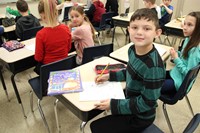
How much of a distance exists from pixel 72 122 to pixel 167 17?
2.91 metres

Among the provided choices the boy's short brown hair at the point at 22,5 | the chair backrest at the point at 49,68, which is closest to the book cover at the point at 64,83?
the chair backrest at the point at 49,68

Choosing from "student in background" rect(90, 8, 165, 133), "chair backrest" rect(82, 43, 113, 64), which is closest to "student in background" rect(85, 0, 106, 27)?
"chair backrest" rect(82, 43, 113, 64)

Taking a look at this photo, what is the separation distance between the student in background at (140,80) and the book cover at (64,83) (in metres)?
0.24

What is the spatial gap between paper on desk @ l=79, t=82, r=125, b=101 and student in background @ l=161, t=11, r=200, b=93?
0.68 m

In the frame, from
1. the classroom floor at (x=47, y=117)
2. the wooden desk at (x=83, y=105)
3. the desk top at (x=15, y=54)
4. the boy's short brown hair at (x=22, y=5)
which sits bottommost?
the classroom floor at (x=47, y=117)

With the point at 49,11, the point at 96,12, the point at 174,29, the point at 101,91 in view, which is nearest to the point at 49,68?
the point at 101,91

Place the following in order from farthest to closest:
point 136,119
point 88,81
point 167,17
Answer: point 167,17 < point 88,81 < point 136,119

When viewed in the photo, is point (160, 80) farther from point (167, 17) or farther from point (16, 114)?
point (167, 17)

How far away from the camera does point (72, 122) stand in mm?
2041

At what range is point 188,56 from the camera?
1671 mm

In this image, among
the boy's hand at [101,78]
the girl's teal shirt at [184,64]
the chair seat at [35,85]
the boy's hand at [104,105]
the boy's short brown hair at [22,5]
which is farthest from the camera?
the boy's short brown hair at [22,5]

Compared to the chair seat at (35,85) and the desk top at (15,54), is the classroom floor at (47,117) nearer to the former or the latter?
the chair seat at (35,85)

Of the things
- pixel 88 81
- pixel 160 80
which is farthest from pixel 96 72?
pixel 160 80

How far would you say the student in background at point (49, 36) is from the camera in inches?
71.5
